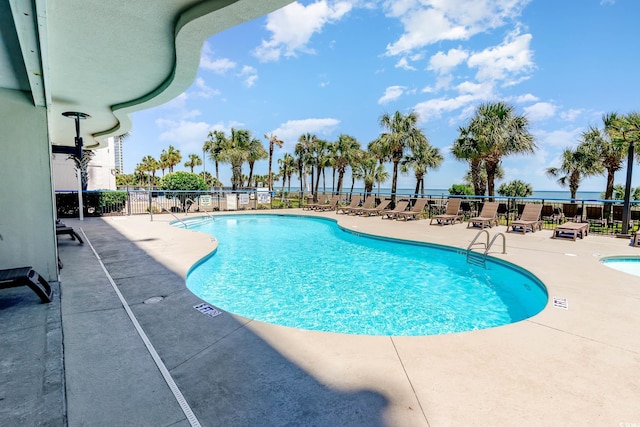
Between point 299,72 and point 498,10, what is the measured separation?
1184 centimetres

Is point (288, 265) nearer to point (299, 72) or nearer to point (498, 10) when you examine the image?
point (498, 10)

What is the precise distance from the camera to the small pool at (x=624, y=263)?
564 cm

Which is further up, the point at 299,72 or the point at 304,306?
the point at 299,72

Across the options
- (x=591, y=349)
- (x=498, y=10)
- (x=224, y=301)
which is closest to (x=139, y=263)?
(x=224, y=301)

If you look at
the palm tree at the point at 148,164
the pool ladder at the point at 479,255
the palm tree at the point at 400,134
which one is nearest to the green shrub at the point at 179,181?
the palm tree at the point at 400,134

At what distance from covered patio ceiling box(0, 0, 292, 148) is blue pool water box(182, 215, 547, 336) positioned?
321 cm

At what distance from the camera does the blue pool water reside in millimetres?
4035

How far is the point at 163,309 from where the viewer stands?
3.19 metres

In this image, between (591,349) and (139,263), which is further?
(139,263)

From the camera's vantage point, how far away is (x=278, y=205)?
17.9 meters

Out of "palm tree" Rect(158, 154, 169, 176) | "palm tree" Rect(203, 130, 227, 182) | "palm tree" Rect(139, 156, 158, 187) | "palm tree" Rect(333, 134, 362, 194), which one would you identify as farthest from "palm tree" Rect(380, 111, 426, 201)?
"palm tree" Rect(139, 156, 158, 187)

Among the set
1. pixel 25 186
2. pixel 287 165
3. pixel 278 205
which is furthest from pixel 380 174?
pixel 25 186

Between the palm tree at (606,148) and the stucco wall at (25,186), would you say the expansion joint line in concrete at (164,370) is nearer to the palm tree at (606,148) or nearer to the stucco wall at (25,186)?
the stucco wall at (25,186)

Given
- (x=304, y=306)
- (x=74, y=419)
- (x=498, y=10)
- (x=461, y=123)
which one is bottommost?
(x=304, y=306)
